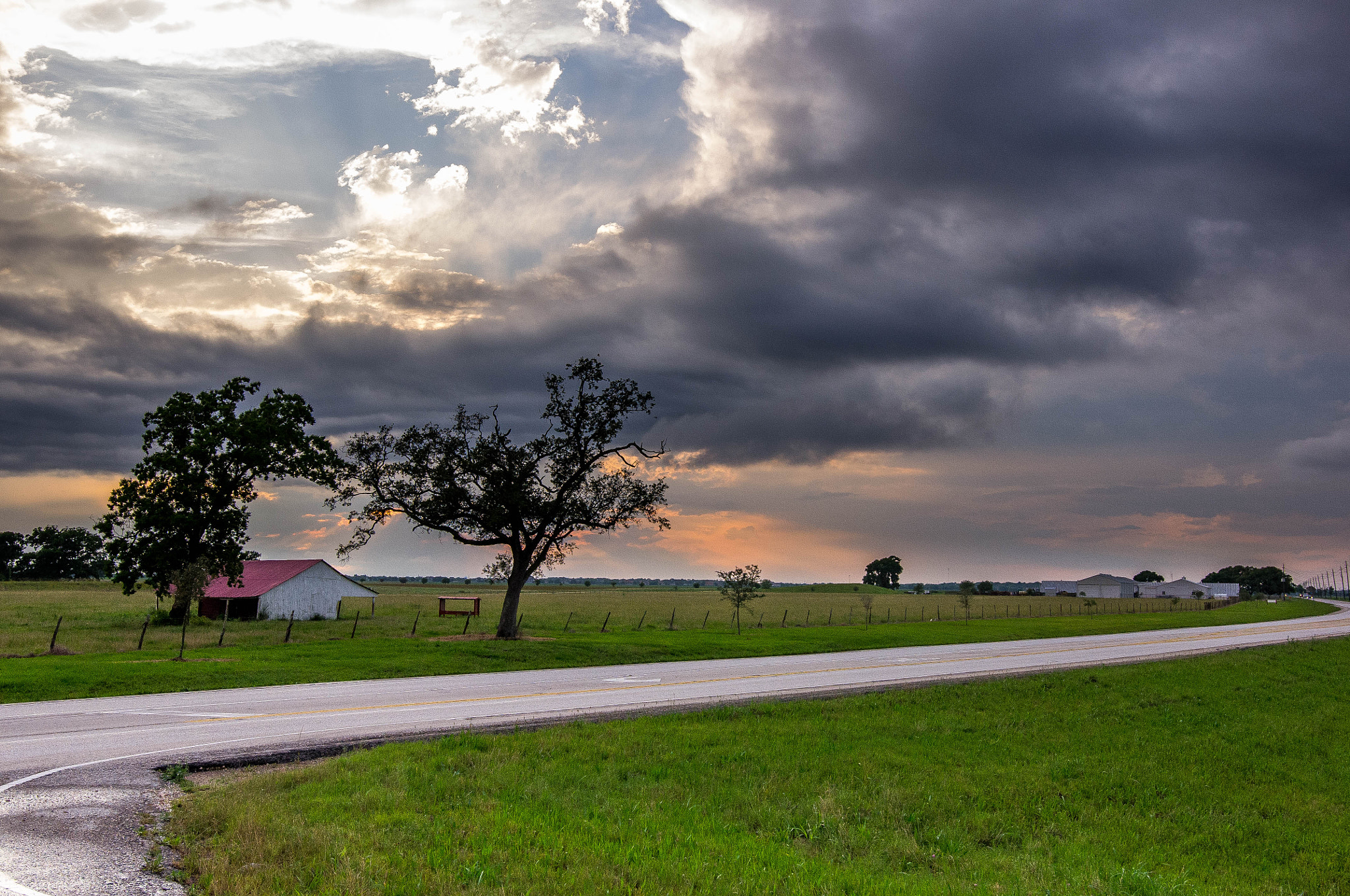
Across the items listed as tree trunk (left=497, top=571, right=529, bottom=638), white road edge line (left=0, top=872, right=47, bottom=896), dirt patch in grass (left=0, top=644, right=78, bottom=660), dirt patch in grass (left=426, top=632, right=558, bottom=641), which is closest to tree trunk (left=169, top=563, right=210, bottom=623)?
dirt patch in grass (left=0, top=644, right=78, bottom=660)

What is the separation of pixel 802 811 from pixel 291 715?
37.3 ft

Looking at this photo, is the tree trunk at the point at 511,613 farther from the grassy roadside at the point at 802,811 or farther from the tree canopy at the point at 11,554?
the tree canopy at the point at 11,554

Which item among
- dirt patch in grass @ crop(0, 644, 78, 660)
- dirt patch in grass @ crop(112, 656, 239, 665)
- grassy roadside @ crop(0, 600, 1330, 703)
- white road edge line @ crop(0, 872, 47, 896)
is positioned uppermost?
white road edge line @ crop(0, 872, 47, 896)

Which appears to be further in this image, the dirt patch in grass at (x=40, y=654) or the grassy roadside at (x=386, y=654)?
the dirt patch in grass at (x=40, y=654)

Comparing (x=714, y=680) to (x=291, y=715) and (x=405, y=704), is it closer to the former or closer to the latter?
(x=405, y=704)

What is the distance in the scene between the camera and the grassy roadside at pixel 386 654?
74.0 ft

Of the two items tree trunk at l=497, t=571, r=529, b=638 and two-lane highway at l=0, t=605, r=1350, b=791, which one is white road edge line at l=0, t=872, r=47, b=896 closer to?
two-lane highway at l=0, t=605, r=1350, b=791

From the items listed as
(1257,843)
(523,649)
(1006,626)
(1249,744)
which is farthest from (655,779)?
(1006,626)

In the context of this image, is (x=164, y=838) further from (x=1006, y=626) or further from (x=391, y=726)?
(x=1006, y=626)

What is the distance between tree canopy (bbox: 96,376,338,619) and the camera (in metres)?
49.3

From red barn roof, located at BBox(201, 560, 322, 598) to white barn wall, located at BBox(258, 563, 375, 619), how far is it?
1.43ft

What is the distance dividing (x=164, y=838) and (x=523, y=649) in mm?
24693

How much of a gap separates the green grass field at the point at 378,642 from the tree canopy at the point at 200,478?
14.1 ft

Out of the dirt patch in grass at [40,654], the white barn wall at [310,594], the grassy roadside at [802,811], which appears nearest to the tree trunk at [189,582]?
the dirt patch in grass at [40,654]
